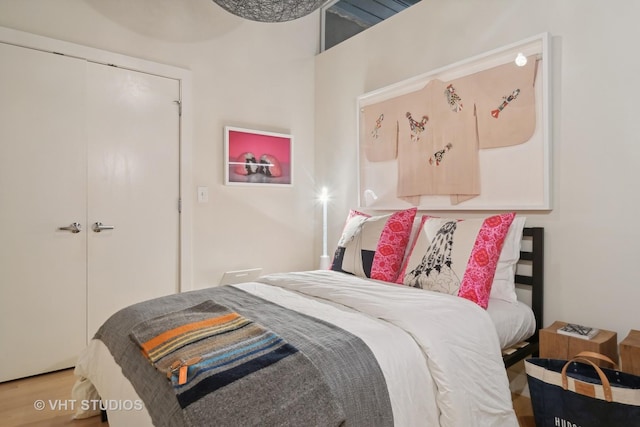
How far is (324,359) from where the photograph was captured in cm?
112

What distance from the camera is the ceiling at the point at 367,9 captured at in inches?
117

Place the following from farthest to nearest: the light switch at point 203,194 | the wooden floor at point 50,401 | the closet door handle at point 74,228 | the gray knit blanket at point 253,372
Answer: the light switch at point 203,194, the closet door handle at point 74,228, the wooden floor at point 50,401, the gray knit blanket at point 253,372

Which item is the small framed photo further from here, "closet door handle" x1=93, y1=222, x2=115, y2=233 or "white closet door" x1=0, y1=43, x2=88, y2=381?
"white closet door" x1=0, y1=43, x2=88, y2=381

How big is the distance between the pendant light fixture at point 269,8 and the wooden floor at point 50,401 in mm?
2383

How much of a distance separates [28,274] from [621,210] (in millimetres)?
3376

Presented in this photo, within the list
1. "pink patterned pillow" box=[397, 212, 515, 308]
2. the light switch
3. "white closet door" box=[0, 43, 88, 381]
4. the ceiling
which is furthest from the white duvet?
the ceiling

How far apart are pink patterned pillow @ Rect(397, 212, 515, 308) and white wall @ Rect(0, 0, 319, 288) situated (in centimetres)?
166

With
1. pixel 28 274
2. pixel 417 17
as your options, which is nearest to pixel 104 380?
pixel 28 274

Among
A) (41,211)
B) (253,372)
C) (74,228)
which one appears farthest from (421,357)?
(41,211)

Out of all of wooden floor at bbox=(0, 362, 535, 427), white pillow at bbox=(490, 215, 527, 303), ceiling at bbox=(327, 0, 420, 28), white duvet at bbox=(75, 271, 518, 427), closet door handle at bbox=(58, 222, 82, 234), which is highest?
ceiling at bbox=(327, 0, 420, 28)

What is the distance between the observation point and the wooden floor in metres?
1.88

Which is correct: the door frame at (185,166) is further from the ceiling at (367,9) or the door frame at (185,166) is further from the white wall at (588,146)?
the white wall at (588,146)

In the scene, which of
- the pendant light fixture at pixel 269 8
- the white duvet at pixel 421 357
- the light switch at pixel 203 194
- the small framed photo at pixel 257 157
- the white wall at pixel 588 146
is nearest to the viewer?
the white duvet at pixel 421 357

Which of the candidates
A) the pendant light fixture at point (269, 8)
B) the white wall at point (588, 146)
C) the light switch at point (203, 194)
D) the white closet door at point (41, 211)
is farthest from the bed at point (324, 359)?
the pendant light fixture at point (269, 8)
